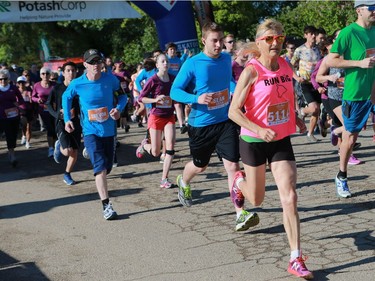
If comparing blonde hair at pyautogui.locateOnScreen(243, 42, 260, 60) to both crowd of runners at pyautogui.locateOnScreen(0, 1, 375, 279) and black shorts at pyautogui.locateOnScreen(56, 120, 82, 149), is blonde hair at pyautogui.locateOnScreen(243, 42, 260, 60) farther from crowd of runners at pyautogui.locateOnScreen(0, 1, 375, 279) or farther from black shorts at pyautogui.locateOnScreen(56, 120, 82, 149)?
black shorts at pyautogui.locateOnScreen(56, 120, 82, 149)

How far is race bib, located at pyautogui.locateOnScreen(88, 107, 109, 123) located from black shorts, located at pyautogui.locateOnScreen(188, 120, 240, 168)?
1.12 metres

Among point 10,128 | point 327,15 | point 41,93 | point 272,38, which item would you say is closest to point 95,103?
point 272,38

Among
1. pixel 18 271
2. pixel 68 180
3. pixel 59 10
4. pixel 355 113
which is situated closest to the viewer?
pixel 18 271

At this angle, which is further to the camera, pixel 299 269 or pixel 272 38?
pixel 272 38

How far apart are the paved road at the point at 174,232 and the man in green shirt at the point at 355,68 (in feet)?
2.16

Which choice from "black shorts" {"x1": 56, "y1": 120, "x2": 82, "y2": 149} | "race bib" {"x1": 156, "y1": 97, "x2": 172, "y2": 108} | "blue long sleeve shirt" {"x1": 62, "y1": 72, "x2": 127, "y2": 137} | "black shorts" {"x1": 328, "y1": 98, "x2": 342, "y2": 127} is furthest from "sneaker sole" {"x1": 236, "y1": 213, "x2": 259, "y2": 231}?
"black shorts" {"x1": 56, "y1": 120, "x2": 82, "y2": 149}

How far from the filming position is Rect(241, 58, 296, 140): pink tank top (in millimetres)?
5219

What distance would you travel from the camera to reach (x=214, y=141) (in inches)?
275

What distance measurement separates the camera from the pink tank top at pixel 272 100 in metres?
5.22

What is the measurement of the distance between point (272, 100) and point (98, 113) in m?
2.95

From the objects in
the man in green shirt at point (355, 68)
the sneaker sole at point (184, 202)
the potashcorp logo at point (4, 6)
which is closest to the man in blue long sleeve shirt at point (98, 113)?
the sneaker sole at point (184, 202)

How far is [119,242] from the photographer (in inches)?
252

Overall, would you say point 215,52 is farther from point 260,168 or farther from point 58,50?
point 58,50

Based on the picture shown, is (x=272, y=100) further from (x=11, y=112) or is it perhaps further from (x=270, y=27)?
(x=11, y=112)
